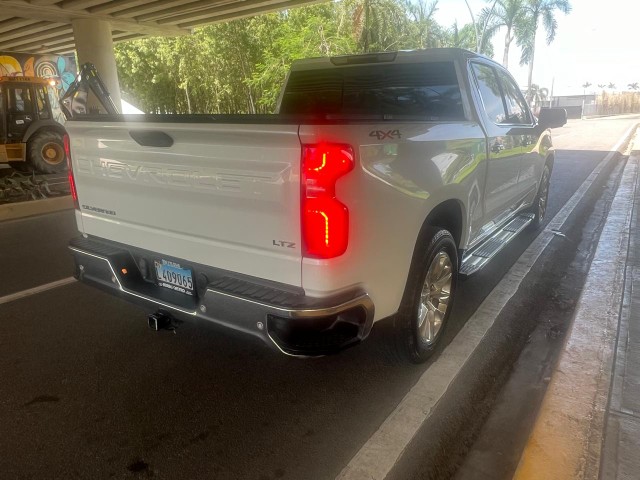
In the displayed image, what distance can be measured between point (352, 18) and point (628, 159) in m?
14.7

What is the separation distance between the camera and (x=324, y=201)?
215 cm

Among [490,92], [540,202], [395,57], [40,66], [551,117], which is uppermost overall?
[40,66]

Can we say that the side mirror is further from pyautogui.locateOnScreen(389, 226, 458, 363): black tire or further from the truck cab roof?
pyautogui.locateOnScreen(389, 226, 458, 363): black tire

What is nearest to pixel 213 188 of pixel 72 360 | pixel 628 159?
pixel 72 360

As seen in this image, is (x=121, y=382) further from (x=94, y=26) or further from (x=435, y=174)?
(x=94, y=26)

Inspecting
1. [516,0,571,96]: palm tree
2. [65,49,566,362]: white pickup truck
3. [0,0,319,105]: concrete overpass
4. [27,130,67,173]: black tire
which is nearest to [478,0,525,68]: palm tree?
[516,0,571,96]: palm tree

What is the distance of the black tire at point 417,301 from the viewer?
9.34ft

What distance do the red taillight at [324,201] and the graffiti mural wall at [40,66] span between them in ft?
87.1

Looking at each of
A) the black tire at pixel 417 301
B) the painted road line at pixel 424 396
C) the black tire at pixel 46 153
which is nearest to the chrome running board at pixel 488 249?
the painted road line at pixel 424 396

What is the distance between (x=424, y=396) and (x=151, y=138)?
2129 mm

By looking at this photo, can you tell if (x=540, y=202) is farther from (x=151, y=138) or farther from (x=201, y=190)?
(x=151, y=138)

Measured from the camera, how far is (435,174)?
2.82m

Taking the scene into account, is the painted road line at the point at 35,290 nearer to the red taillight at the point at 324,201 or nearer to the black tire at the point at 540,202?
the red taillight at the point at 324,201

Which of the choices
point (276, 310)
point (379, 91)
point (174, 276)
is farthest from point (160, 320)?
point (379, 91)
